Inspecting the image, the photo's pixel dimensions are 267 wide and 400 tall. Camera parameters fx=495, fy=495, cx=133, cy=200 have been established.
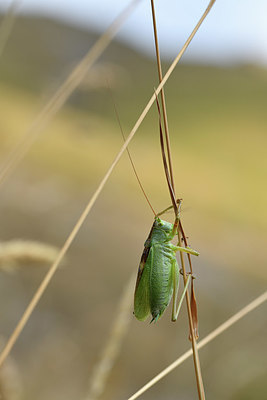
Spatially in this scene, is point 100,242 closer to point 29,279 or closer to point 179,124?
point 29,279

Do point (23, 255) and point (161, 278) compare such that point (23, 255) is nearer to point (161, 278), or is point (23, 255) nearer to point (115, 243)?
point (161, 278)

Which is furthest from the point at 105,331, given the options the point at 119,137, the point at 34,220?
the point at 119,137

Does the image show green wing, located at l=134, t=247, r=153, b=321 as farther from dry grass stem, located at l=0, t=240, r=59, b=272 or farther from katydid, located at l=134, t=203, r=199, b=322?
dry grass stem, located at l=0, t=240, r=59, b=272

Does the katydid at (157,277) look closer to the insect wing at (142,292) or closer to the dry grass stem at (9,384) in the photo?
the insect wing at (142,292)

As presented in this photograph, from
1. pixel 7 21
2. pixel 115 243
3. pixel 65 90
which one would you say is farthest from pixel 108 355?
pixel 115 243

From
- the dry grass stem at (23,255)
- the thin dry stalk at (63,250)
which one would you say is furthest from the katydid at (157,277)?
the thin dry stalk at (63,250)

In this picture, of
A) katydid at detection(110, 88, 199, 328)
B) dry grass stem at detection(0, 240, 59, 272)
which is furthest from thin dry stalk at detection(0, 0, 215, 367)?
katydid at detection(110, 88, 199, 328)

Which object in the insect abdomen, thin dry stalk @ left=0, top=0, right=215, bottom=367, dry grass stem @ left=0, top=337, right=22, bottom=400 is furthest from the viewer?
the insect abdomen

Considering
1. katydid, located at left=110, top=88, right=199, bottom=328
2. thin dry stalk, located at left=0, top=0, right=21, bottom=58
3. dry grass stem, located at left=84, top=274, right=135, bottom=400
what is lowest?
dry grass stem, located at left=84, top=274, right=135, bottom=400

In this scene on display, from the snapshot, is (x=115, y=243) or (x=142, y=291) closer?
(x=142, y=291)
